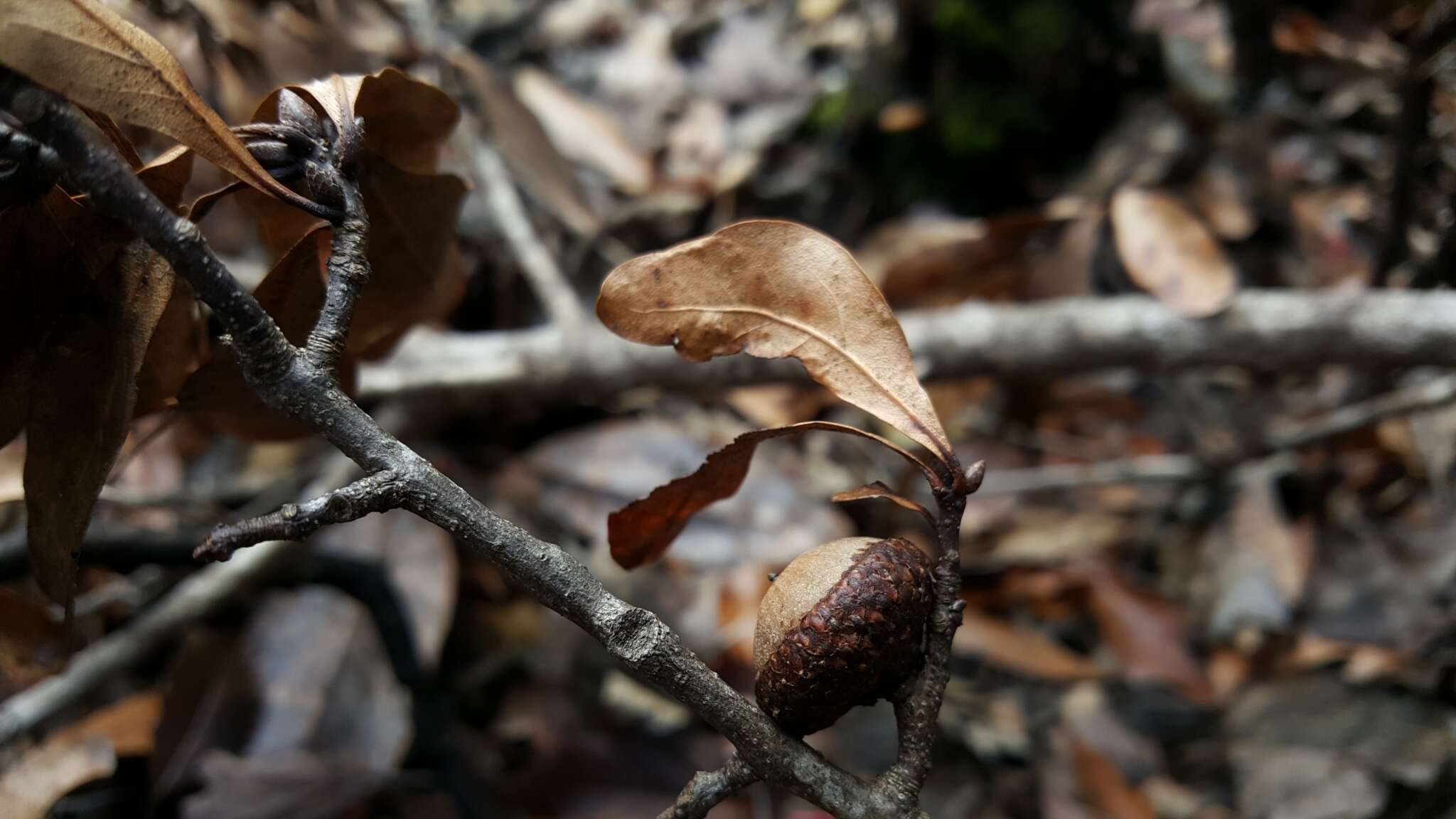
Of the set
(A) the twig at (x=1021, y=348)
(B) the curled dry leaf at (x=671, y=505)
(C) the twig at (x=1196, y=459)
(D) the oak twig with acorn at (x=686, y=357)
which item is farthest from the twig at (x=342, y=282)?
(C) the twig at (x=1196, y=459)

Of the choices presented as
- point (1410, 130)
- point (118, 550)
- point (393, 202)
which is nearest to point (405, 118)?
point (393, 202)

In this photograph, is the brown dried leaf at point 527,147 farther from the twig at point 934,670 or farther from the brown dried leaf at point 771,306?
the twig at point 934,670

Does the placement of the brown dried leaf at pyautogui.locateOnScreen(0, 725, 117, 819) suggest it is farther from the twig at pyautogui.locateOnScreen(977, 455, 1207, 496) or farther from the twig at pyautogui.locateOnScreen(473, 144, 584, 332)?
the twig at pyautogui.locateOnScreen(977, 455, 1207, 496)

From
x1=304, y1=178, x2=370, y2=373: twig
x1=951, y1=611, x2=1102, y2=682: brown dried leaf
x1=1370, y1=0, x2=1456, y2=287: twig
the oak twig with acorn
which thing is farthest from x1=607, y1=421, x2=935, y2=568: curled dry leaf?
x1=1370, y1=0, x2=1456, y2=287: twig

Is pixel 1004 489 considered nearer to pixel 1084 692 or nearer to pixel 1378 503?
pixel 1084 692

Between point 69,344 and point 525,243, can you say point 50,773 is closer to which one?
point 69,344

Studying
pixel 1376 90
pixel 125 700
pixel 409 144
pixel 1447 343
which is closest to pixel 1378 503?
pixel 1447 343
